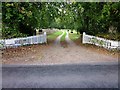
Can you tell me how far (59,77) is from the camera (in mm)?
6840

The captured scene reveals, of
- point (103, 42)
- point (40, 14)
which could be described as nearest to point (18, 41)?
point (40, 14)

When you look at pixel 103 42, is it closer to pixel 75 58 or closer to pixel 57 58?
pixel 75 58

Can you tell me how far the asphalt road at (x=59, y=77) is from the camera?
603 centimetres

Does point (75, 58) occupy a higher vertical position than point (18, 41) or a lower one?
lower

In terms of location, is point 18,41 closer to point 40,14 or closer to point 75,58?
point 40,14

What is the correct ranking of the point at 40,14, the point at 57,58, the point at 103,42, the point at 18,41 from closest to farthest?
1. the point at 57,58
2. the point at 18,41
3. the point at 103,42
4. the point at 40,14

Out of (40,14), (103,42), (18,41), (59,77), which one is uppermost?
(40,14)

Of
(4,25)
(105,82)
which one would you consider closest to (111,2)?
(4,25)

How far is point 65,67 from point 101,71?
4.79 ft

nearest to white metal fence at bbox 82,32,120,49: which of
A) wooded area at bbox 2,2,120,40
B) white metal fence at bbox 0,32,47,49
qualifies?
wooded area at bbox 2,2,120,40

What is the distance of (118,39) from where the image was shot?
601 inches

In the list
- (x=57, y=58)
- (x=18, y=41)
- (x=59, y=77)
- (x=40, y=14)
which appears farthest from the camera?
(x=40, y=14)

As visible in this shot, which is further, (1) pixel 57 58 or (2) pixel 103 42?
(2) pixel 103 42

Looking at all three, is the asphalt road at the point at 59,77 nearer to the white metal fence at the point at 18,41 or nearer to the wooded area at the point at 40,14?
the white metal fence at the point at 18,41
